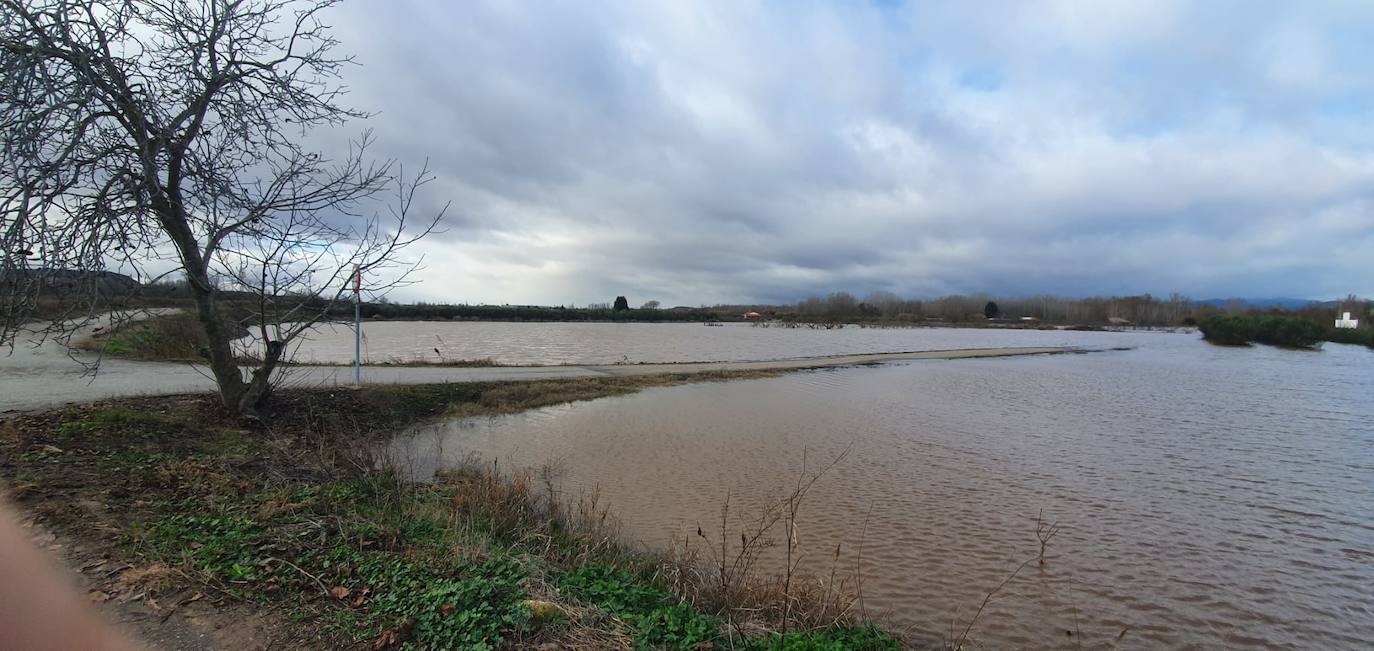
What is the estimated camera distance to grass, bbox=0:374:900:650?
12.0 feet

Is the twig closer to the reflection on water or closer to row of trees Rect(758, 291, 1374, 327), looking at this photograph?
the reflection on water

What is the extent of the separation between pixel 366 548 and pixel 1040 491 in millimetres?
9385

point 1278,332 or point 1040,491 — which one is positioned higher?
point 1278,332

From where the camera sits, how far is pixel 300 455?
303 inches

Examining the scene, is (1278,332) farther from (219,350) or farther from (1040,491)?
(219,350)

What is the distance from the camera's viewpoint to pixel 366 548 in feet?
15.3

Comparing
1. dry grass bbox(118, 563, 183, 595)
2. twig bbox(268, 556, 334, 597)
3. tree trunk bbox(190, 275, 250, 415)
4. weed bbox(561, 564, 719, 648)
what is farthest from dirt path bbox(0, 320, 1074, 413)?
weed bbox(561, 564, 719, 648)

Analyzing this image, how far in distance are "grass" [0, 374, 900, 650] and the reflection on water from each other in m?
1.68

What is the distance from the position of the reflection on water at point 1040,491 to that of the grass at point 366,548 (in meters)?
1.68

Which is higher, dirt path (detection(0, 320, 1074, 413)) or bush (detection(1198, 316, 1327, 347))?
bush (detection(1198, 316, 1327, 347))

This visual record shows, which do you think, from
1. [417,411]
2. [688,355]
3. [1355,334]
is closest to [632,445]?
[417,411]

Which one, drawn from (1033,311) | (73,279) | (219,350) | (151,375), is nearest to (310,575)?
(73,279)

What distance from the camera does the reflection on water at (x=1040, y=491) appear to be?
577 centimetres

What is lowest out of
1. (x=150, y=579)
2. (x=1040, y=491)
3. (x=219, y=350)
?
(x=1040, y=491)
